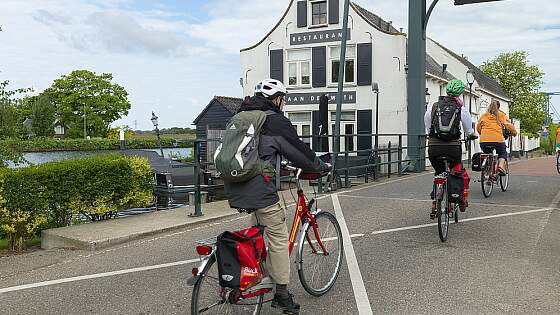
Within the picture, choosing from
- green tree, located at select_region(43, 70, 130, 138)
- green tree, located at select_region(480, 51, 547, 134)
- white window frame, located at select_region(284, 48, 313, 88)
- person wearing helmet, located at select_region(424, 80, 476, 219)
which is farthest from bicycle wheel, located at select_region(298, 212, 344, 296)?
green tree, located at select_region(43, 70, 130, 138)

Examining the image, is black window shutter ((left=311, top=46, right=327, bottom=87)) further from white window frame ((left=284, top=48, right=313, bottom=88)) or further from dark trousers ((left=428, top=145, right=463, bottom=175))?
dark trousers ((left=428, top=145, right=463, bottom=175))

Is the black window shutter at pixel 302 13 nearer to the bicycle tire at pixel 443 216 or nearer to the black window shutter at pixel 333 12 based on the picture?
the black window shutter at pixel 333 12

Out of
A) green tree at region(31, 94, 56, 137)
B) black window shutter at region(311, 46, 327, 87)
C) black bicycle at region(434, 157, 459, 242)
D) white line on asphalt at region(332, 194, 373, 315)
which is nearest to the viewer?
white line on asphalt at region(332, 194, 373, 315)

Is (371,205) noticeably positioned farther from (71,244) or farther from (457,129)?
(71,244)

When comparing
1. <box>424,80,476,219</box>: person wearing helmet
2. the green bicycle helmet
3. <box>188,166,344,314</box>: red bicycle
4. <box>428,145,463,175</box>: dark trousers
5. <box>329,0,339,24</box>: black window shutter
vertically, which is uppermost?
<box>329,0,339,24</box>: black window shutter

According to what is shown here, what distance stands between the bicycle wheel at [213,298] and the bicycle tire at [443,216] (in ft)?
11.2

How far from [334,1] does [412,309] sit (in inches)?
947

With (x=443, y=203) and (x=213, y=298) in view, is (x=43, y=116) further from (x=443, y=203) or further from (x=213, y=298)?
(x=213, y=298)

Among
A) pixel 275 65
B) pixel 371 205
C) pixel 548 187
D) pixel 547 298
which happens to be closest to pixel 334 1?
pixel 275 65

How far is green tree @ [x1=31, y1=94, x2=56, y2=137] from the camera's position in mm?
70188

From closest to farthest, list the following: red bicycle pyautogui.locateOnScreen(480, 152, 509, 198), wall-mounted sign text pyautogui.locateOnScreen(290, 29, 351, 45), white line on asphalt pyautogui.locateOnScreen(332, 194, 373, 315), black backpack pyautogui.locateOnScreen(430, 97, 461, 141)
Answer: white line on asphalt pyautogui.locateOnScreen(332, 194, 373, 315) → black backpack pyautogui.locateOnScreen(430, 97, 461, 141) → red bicycle pyautogui.locateOnScreen(480, 152, 509, 198) → wall-mounted sign text pyautogui.locateOnScreen(290, 29, 351, 45)

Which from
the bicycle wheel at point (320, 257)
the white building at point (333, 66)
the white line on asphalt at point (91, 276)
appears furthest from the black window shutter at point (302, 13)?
the bicycle wheel at point (320, 257)

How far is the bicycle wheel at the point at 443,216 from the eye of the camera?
659cm

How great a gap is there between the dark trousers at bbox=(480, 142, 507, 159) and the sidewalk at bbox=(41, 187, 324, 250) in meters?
4.95
